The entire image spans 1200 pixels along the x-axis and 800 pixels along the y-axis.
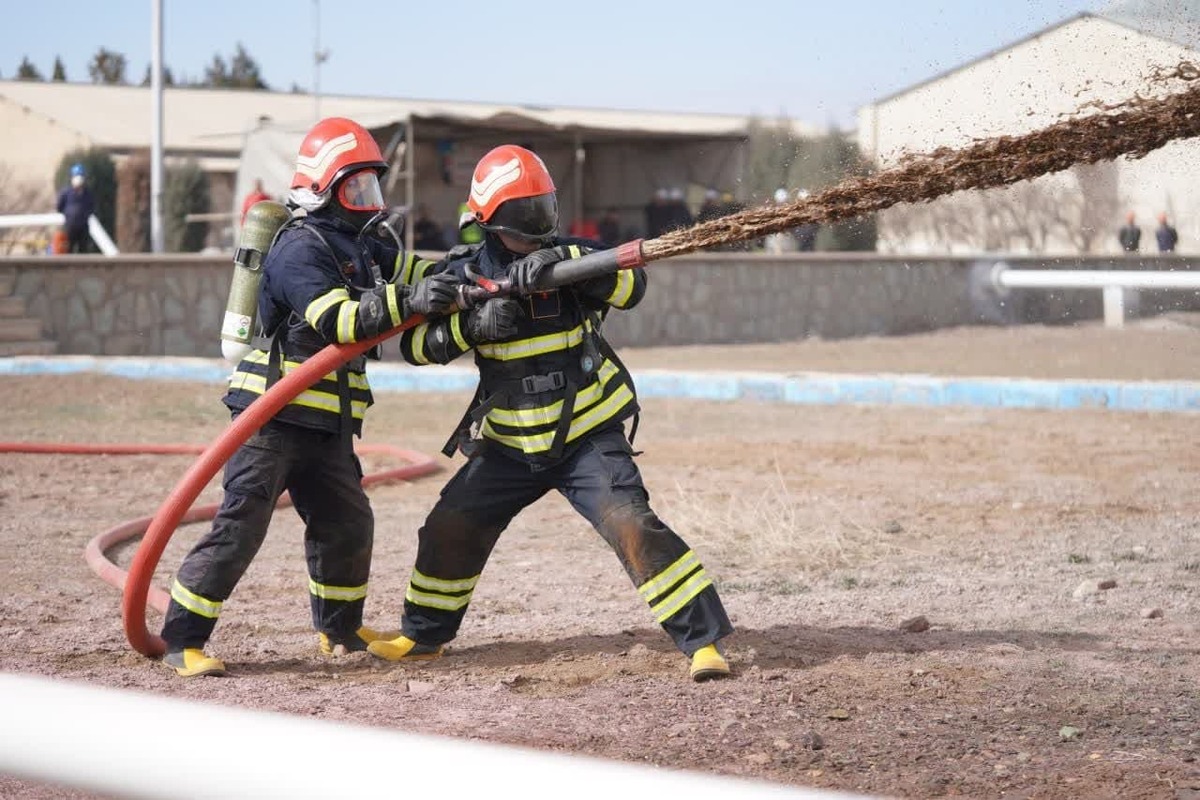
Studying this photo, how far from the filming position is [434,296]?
180 inches

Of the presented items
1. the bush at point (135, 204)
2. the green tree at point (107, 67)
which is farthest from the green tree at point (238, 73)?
the bush at point (135, 204)

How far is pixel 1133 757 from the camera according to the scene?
3768mm

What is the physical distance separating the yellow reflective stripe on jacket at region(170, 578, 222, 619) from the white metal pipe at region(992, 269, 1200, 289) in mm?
9530

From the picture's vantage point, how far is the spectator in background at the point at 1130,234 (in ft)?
67.1

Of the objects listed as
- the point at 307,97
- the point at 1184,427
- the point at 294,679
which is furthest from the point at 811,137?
the point at 307,97

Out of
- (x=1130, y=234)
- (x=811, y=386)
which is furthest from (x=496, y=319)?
(x=1130, y=234)

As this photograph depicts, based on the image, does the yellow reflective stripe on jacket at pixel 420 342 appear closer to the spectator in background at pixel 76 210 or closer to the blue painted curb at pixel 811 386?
the blue painted curb at pixel 811 386

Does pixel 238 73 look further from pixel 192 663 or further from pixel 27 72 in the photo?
pixel 192 663

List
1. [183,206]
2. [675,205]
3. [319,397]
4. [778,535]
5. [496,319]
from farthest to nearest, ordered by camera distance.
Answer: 1. [183,206]
2. [675,205]
3. [778,535]
4. [319,397]
5. [496,319]

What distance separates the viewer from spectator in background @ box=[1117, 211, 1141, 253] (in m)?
20.4

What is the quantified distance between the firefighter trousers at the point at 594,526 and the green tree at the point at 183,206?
23.6 m

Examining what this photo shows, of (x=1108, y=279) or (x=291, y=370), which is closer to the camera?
(x=291, y=370)

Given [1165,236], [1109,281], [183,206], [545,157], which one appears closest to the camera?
[1109,281]

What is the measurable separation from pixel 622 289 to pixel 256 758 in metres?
3.62
